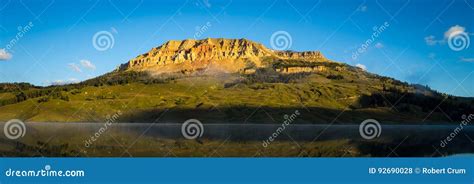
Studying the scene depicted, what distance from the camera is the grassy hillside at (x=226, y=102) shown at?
414ft

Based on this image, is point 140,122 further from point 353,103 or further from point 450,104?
point 450,104

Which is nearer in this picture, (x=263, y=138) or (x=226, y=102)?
(x=263, y=138)

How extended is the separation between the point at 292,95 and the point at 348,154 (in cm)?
13162

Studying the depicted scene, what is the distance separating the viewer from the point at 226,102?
144m

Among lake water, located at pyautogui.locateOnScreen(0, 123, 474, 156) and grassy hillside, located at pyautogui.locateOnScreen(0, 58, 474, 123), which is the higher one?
grassy hillside, located at pyautogui.locateOnScreen(0, 58, 474, 123)

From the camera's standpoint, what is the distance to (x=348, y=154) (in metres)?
30.5

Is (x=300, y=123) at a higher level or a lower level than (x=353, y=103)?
lower

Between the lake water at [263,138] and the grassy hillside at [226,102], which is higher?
the grassy hillside at [226,102]

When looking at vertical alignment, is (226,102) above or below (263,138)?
above

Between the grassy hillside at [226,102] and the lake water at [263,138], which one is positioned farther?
the grassy hillside at [226,102]

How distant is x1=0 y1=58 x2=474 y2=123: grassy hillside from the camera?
414 feet

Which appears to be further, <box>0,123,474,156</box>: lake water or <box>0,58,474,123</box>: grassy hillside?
<box>0,58,474,123</box>: grassy hillside
